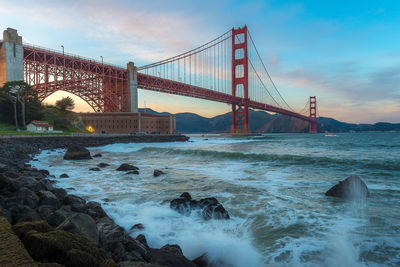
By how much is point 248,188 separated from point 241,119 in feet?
220

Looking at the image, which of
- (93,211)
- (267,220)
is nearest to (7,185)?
(93,211)

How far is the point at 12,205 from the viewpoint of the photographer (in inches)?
137

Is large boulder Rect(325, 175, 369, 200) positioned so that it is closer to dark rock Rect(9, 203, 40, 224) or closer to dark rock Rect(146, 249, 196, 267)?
dark rock Rect(146, 249, 196, 267)

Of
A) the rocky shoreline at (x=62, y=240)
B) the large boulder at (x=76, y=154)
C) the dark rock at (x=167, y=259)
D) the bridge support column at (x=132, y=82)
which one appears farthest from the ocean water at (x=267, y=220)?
the bridge support column at (x=132, y=82)

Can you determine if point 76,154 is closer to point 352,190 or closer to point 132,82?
point 352,190

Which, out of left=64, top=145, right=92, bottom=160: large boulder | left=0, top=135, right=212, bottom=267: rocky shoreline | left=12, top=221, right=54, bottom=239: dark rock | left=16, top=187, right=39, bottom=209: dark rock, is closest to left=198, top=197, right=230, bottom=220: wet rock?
left=0, top=135, right=212, bottom=267: rocky shoreline

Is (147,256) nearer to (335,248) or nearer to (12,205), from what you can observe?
(12,205)

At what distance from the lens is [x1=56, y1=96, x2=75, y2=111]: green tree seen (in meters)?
54.9

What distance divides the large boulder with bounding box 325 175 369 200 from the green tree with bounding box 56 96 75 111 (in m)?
60.3

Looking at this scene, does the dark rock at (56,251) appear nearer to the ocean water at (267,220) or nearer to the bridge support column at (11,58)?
the ocean water at (267,220)

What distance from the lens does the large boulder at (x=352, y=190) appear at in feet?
23.1

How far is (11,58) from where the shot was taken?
3653cm

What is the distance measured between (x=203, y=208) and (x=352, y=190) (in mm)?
4690

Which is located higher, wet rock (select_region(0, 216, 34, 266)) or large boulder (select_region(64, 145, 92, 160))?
wet rock (select_region(0, 216, 34, 266))
